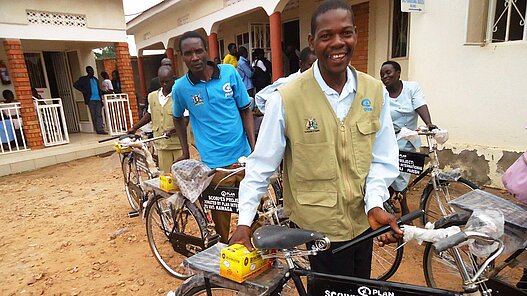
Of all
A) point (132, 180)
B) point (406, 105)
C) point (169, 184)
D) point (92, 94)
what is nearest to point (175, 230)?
point (169, 184)

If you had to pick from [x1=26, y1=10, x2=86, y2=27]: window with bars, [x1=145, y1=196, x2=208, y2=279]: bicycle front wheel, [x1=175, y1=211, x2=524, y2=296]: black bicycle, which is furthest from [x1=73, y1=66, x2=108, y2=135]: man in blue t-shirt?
[x1=175, y1=211, x2=524, y2=296]: black bicycle

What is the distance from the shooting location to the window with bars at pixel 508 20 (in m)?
→ 3.94

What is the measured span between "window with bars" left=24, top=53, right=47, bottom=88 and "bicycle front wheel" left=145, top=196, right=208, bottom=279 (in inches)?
359

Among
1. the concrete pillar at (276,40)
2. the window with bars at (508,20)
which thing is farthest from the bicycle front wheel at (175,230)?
the concrete pillar at (276,40)

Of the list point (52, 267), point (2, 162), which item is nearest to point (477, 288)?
point (52, 267)

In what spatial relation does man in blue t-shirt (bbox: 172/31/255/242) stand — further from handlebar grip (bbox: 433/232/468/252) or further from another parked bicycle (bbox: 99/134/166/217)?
handlebar grip (bbox: 433/232/468/252)

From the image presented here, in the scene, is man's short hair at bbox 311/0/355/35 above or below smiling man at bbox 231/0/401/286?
above

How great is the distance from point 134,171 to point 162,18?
9516 millimetres

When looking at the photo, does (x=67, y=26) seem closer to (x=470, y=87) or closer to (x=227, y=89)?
(x=227, y=89)

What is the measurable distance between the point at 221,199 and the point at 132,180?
233 cm

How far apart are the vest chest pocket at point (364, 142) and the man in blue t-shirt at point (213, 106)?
57.1 inches

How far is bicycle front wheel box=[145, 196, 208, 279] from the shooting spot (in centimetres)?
264

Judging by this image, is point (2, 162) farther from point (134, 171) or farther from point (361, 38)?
point (361, 38)

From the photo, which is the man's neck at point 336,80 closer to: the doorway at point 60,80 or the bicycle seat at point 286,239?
the bicycle seat at point 286,239
